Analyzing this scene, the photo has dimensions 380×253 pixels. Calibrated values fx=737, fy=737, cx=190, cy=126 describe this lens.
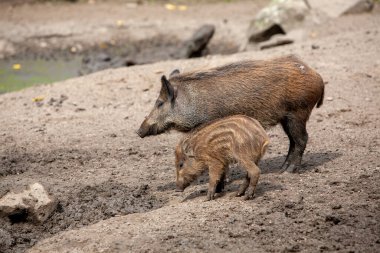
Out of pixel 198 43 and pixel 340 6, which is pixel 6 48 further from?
pixel 340 6

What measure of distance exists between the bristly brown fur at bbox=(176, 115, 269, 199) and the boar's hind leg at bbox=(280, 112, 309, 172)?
80cm

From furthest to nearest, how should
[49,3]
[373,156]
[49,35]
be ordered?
[49,3]
[49,35]
[373,156]

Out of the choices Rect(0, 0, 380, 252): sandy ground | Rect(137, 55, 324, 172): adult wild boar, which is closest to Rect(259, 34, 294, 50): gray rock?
Rect(0, 0, 380, 252): sandy ground

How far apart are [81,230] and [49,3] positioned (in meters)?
12.2

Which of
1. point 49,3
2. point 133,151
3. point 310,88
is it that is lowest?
point 49,3

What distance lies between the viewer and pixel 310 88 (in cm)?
714

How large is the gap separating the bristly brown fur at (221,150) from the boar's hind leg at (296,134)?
80 centimetres

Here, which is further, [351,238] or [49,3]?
[49,3]

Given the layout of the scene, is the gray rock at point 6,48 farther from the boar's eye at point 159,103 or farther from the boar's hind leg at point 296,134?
the boar's hind leg at point 296,134

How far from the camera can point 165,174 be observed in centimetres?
757

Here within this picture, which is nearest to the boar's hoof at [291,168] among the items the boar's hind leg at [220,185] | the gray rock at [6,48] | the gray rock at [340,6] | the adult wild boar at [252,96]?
the adult wild boar at [252,96]

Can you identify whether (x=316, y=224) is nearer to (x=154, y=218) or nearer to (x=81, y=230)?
(x=154, y=218)

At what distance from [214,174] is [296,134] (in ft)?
3.73

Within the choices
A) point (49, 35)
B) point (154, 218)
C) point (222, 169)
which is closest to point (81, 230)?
point (154, 218)
